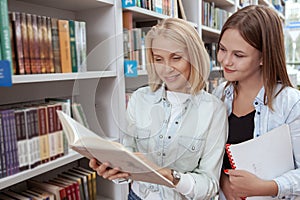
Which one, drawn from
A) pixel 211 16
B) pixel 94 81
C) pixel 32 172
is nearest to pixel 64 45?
pixel 94 81

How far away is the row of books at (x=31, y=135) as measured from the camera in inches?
37.7

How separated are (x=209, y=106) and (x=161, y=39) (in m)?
0.26

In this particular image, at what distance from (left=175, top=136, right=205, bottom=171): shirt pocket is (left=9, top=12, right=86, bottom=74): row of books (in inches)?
18.8

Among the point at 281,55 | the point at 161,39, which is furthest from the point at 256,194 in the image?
the point at 161,39

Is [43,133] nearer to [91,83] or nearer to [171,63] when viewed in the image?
[91,83]

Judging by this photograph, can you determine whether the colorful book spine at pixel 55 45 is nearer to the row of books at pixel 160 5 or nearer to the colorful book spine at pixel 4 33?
the colorful book spine at pixel 4 33

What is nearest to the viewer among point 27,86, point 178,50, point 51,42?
point 178,50

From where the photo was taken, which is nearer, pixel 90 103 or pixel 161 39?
pixel 161 39

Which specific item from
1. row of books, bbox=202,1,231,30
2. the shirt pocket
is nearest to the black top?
the shirt pocket

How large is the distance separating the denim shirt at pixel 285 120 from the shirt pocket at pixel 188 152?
222 mm

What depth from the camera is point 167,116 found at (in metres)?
0.91

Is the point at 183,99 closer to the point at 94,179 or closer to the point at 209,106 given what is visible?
the point at 209,106

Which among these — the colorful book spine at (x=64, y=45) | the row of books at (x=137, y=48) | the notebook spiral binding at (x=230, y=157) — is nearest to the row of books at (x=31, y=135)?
the colorful book spine at (x=64, y=45)

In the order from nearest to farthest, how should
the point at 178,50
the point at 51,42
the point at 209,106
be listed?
the point at 178,50 → the point at 209,106 → the point at 51,42
